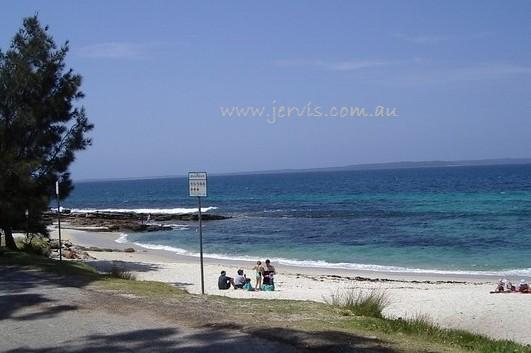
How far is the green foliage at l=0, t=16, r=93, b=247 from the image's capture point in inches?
672

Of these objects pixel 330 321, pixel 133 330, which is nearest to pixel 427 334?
pixel 330 321

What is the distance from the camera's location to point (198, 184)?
1196cm

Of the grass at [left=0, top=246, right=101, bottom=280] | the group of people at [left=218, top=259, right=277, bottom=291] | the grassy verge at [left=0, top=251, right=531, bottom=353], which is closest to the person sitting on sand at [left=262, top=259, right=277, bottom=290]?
the group of people at [left=218, top=259, right=277, bottom=291]

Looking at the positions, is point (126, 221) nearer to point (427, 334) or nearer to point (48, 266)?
point (48, 266)

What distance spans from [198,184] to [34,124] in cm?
830

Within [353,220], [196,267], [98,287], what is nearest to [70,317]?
[98,287]

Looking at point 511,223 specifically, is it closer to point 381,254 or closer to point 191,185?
point 381,254

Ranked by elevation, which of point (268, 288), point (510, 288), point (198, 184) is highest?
point (198, 184)

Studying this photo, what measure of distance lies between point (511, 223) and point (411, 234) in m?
9.11

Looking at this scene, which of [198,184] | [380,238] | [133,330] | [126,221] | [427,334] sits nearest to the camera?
[133,330]

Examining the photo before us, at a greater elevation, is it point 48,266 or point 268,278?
point 48,266

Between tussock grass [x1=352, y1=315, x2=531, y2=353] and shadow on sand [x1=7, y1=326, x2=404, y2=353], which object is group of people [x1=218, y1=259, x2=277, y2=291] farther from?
shadow on sand [x1=7, y1=326, x2=404, y2=353]

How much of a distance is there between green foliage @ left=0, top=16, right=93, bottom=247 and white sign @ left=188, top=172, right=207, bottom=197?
660 cm

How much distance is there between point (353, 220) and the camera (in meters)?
50.5
